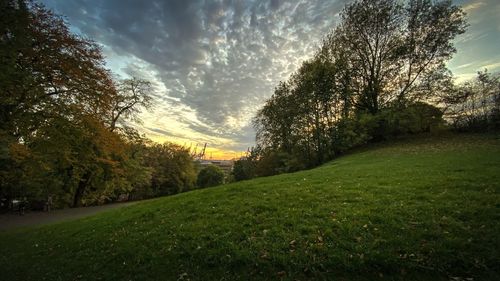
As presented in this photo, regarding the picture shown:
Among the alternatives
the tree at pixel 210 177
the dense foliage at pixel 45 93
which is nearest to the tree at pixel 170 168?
the tree at pixel 210 177

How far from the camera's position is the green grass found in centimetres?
599

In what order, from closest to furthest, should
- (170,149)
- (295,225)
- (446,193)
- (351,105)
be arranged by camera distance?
(295,225) → (446,193) → (351,105) → (170,149)

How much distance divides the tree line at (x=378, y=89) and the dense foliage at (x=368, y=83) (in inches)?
4.7

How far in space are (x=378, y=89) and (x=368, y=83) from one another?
70.2 inches

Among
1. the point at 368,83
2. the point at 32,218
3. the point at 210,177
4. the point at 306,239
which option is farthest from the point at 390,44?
the point at 210,177

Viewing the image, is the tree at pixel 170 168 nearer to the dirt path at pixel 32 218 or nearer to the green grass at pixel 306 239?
the dirt path at pixel 32 218

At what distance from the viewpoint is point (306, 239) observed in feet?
24.2

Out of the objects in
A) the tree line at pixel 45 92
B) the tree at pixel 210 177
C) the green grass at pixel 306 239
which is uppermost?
the tree line at pixel 45 92

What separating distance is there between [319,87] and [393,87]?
11642 millimetres

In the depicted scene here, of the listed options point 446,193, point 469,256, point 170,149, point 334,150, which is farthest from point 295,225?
point 170,149

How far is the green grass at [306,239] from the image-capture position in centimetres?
599

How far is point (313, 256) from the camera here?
6469mm

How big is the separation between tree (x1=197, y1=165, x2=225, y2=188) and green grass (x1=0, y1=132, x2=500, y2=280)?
58309 mm

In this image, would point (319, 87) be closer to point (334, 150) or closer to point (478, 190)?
point (334, 150)
